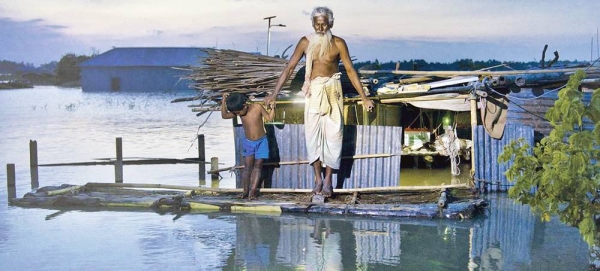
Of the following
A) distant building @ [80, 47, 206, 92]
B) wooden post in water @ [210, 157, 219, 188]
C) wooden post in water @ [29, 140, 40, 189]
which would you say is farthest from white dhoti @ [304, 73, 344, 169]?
distant building @ [80, 47, 206, 92]

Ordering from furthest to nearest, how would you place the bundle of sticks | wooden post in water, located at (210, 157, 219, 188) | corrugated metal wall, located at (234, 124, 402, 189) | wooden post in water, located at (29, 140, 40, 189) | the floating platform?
wooden post in water, located at (29, 140, 40, 189), wooden post in water, located at (210, 157, 219, 188), the bundle of sticks, corrugated metal wall, located at (234, 124, 402, 189), the floating platform

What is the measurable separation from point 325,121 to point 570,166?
4.27m

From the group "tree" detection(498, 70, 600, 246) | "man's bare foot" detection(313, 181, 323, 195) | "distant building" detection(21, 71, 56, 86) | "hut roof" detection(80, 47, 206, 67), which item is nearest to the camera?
"tree" detection(498, 70, 600, 246)

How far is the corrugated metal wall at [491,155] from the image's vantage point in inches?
448

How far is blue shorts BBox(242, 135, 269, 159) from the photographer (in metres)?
10.1

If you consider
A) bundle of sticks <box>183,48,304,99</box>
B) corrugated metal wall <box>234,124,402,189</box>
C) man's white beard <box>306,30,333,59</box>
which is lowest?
corrugated metal wall <box>234,124,402,189</box>

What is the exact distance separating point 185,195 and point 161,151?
10.2 metres

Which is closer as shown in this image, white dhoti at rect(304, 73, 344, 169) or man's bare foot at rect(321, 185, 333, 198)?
white dhoti at rect(304, 73, 344, 169)

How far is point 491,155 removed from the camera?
1138 centimetres

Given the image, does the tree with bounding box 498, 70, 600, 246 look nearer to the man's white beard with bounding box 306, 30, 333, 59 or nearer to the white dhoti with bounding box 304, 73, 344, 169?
the white dhoti with bounding box 304, 73, 344, 169

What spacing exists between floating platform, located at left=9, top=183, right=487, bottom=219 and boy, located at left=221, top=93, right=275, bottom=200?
0.28 m

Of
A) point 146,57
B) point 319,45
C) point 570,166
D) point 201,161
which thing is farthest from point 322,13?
point 146,57

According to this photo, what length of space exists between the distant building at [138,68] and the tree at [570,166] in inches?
1957

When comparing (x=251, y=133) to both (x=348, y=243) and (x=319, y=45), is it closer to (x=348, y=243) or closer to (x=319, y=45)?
(x=319, y=45)
